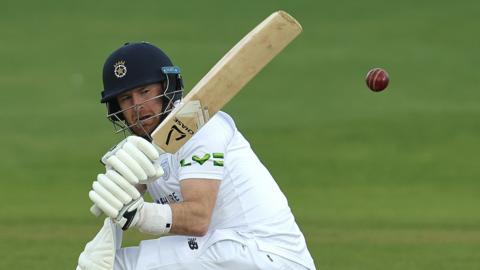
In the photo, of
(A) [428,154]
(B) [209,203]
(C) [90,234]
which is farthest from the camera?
(A) [428,154]

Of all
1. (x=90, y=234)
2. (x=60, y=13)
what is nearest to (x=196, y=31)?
(x=60, y=13)

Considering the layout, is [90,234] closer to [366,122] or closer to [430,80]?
[366,122]

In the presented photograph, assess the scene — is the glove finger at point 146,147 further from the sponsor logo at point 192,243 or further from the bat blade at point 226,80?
the sponsor logo at point 192,243

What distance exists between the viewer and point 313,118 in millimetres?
18312

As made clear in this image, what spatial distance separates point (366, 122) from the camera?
58.0 ft

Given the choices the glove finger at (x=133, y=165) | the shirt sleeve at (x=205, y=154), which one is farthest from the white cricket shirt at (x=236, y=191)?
the glove finger at (x=133, y=165)

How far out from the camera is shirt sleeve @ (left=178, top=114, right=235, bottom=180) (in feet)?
19.8

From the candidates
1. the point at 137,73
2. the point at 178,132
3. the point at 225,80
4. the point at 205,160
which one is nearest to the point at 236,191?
the point at 205,160

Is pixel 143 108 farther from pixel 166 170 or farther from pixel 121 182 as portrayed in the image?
pixel 121 182

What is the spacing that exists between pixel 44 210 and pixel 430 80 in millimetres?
7847

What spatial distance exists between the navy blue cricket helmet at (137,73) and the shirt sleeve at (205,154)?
273 millimetres

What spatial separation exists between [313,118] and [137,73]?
12.1 metres

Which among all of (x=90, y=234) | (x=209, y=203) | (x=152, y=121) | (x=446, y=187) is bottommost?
(x=209, y=203)

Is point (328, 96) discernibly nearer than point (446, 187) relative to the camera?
No
